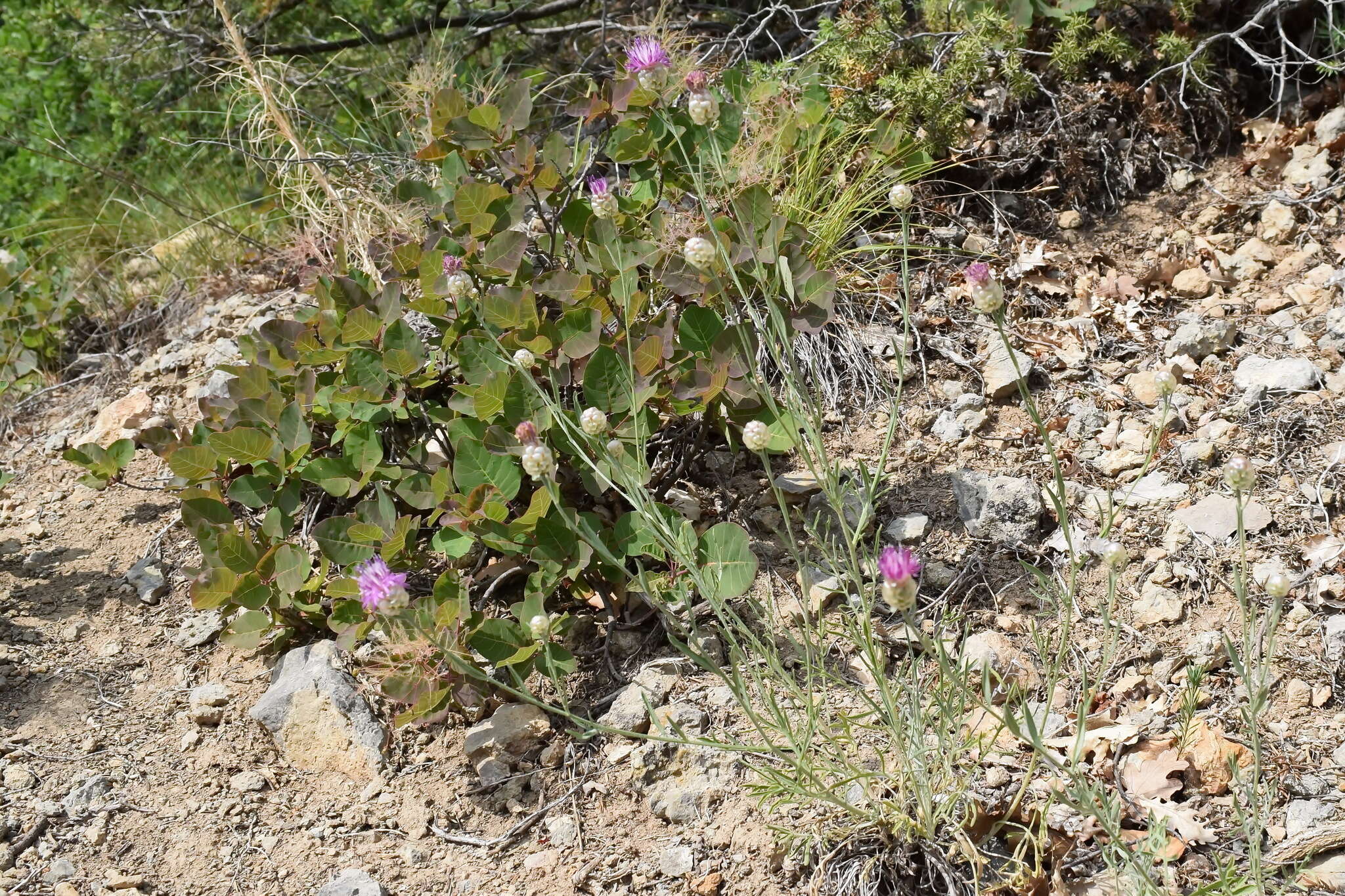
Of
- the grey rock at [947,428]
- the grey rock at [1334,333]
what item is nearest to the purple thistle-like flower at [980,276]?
the grey rock at [947,428]

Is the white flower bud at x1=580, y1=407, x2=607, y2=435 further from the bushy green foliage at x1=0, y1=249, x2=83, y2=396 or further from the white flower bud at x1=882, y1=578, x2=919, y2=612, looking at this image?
the bushy green foliage at x1=0, y1=249, x2=83, y2=396

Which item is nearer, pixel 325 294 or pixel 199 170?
pixel 325 294

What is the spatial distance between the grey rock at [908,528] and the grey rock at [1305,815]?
0.94 meters

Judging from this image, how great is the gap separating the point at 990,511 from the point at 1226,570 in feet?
1.65

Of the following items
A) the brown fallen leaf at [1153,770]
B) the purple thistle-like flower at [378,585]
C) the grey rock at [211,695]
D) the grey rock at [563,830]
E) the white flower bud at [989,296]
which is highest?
the white flower bud at [989,296]

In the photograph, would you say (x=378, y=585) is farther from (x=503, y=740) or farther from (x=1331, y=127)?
(x=1331, y=127)

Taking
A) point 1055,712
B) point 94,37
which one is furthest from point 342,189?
point 1055,712

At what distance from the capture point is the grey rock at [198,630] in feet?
9.01

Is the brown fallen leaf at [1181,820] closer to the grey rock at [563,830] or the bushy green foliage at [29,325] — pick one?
the grey rock at [563,830]

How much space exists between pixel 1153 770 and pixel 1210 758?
0.34 feet

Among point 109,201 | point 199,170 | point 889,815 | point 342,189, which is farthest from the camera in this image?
point 199,170

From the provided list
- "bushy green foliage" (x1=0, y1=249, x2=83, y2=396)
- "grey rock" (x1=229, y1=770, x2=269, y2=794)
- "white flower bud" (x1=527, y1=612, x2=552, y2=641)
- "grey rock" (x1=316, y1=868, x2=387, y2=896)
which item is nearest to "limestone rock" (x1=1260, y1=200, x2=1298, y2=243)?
"white flower bud" (x1=527, y1=612, x2=552, y2=641)

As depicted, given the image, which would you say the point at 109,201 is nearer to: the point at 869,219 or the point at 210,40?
the point at 210,40

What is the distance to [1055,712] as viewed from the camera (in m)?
2.18
